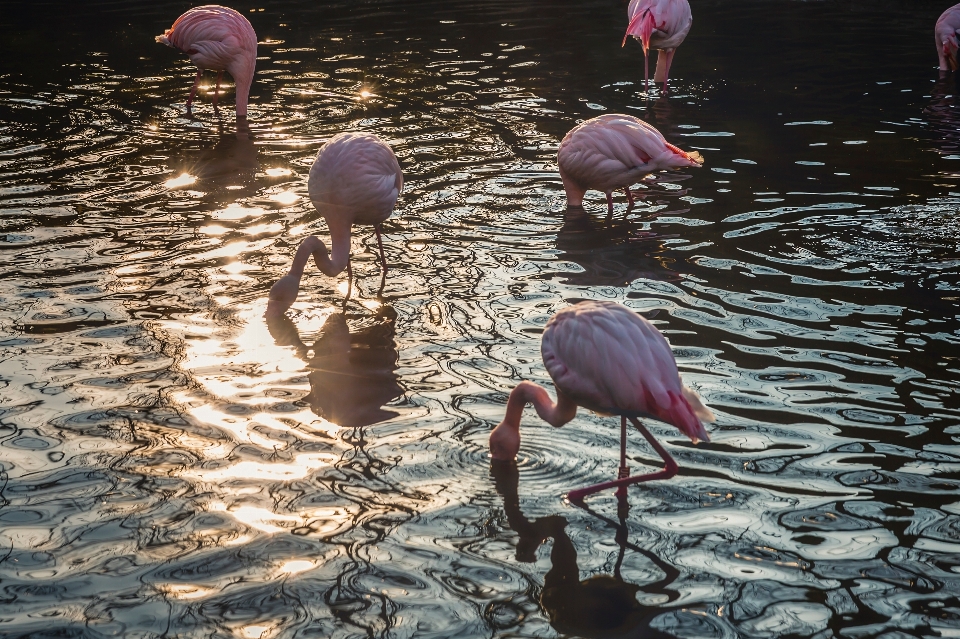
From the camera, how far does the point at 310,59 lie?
38.9ft

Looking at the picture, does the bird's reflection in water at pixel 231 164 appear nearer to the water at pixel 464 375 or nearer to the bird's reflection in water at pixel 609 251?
the water at pixel 464 375

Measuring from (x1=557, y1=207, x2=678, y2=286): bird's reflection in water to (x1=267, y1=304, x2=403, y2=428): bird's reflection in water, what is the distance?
47.3 inches

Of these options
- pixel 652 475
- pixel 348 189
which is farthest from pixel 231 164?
pixel 652 475

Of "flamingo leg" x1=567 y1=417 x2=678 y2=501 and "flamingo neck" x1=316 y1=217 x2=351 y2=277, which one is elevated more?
"flamingo neck" x1=316 y1=217 x2=351 y2=277

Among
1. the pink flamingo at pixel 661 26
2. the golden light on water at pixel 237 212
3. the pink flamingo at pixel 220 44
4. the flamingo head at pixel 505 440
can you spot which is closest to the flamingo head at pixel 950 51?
the pink flamingo at pixel 661 26

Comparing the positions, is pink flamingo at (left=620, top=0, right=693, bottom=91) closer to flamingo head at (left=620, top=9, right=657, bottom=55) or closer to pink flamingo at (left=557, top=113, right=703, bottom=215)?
flamingo head at (left=620, top=9, right=657, bottom=55)

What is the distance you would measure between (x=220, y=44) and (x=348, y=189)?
14.5 ft

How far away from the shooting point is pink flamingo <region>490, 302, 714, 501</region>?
3576 mm

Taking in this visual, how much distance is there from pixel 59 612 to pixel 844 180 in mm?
6030

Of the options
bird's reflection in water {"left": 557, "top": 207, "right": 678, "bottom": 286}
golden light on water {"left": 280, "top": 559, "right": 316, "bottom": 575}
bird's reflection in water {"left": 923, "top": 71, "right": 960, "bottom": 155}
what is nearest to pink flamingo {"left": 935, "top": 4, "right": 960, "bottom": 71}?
bird's reflection in water {"left": 923, "top": 71, "right": 960, "bottom": 155}

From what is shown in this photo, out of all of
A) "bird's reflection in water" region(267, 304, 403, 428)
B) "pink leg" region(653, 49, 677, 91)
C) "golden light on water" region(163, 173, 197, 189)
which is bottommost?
"bird's reflection in water" region(267, 304, 403, 428)

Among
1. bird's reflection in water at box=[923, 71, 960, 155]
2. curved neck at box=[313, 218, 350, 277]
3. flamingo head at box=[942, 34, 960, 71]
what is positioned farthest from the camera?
flamingo head at box=[942, 34, 960, 71]

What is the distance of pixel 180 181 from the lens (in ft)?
25.4

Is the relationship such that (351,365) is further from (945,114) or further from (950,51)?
(950,51)
